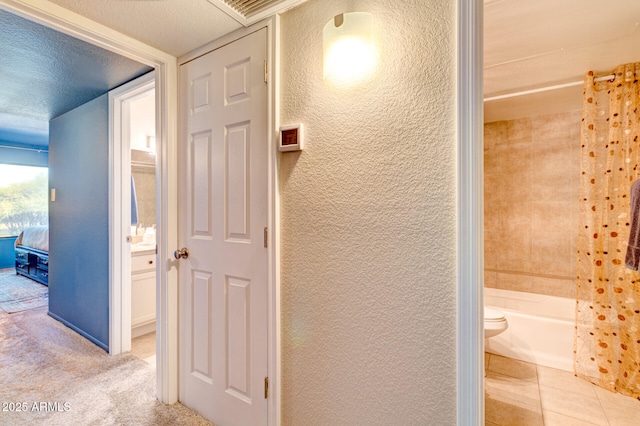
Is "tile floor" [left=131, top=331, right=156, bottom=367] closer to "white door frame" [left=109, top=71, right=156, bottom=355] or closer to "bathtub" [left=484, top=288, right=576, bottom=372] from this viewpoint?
"white door frame" [left=109, top=71, right=156, bottom=355]

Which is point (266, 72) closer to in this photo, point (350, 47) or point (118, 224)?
point (350, 47)

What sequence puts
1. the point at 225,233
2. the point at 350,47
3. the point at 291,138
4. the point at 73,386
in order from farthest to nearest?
1. the point at 73,386
2. the point at 225,233
3. the point at 291,138
4. the point at 350,47

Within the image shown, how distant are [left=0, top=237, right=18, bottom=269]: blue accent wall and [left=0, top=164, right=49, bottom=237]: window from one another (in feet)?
0.39

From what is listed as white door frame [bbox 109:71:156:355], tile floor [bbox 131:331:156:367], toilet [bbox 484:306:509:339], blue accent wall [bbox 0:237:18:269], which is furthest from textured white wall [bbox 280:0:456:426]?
blue accent wall [bbox 0:237:18:269]

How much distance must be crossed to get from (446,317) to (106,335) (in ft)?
9.31

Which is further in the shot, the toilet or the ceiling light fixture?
the toilet

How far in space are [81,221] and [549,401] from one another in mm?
4058

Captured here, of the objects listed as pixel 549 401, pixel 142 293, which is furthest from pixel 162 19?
pixel 549 401

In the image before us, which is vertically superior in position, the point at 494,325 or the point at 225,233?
the point at 225,233

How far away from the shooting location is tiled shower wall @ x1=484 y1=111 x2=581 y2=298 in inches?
115

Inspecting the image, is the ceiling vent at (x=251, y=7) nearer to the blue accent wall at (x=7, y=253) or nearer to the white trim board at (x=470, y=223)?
the white trim board at (x=470, y=223)

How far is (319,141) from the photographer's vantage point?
1.32m

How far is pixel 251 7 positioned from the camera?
1.41 meters

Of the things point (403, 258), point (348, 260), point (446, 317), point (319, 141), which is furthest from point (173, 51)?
point (446, 317)
